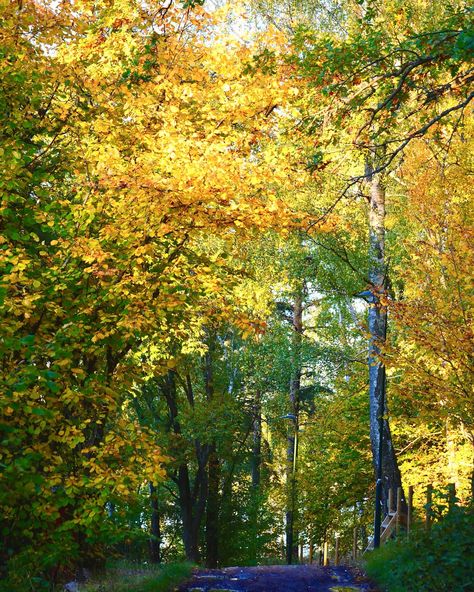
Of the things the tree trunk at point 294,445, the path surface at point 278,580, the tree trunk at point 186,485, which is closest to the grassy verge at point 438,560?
the path surface at point 278,580

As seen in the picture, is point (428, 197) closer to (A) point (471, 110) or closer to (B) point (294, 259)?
(A) point (471, 110)

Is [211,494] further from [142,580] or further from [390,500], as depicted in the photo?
[142,580]

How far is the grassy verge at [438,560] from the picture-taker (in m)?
8.45

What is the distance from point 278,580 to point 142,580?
2.58 meters

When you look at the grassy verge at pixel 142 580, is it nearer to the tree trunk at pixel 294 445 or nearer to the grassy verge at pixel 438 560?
the grassy verge at pixel 438 560

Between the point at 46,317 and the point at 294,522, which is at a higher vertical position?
the point at 46,317

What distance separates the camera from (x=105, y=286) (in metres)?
8.45

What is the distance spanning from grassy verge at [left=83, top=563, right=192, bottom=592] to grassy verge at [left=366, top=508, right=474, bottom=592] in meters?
3.35

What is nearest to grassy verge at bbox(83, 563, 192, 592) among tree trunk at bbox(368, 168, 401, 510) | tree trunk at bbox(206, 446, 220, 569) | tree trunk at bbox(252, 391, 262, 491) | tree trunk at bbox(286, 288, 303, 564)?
tree trunk at bbox(368, 168, 401, 510)

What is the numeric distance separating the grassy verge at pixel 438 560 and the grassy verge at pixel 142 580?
3.35 metres

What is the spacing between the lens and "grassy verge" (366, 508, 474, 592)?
845 centimetres

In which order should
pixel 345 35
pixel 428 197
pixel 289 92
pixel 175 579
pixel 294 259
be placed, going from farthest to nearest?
pixel 294 259 → pixel 345 35 → pixel 428 197 → pixel 175 579 → pixel 289 92

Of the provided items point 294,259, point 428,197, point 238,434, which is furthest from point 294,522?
point 428,197

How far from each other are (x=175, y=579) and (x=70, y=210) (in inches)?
256
